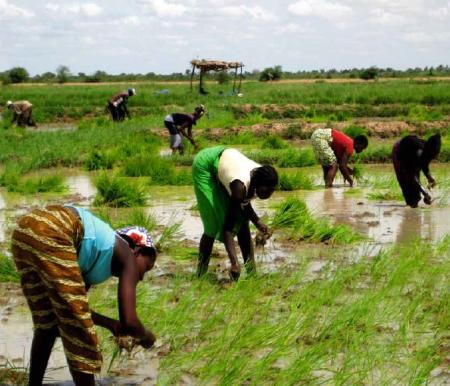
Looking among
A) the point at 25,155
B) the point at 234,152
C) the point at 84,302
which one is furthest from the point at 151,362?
the point at 25,155

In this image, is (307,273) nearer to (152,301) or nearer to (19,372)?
(152,301)

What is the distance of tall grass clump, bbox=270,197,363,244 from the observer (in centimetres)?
640

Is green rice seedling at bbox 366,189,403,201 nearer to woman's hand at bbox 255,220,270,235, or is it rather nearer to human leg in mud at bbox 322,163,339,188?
human leg in mud at bbox 322,163,339,188

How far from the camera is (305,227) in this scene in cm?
653

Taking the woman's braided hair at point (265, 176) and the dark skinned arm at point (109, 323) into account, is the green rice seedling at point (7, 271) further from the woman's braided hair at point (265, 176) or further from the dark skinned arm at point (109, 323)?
the dark skinned arm at point (109, 323)

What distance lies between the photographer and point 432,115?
19.0 m

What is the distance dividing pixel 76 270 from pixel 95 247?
14 centimetres

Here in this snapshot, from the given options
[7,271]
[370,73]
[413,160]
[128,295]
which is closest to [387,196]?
[413,160]

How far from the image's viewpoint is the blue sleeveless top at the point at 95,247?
2.91 metres

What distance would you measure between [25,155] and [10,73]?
1678 inches

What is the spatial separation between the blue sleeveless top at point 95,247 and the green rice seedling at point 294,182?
6.94 meters

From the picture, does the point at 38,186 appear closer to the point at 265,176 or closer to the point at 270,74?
the point at 265,176

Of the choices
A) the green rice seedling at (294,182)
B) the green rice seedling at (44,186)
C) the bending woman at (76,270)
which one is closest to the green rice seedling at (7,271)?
the bending woman at (76,270)

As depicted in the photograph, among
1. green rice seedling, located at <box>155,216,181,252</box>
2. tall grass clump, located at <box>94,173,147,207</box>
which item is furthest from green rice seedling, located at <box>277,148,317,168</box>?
green rice seedling, located at <box>155,216,181,252</box>
